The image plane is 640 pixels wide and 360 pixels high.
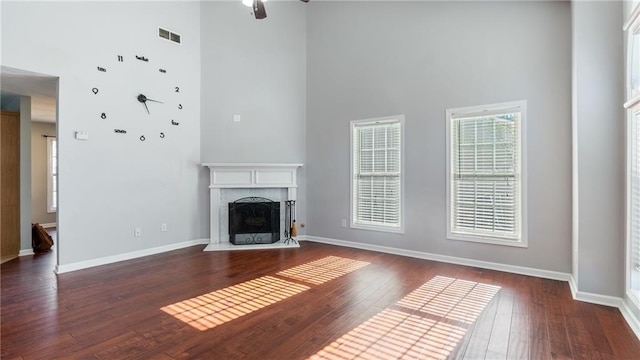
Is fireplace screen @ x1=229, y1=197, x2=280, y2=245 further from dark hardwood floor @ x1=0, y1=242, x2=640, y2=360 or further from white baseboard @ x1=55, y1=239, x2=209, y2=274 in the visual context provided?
dark hardwood floor @ x1=0, y1=242, x2=640, y2=360

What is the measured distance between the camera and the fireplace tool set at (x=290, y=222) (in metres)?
5.60

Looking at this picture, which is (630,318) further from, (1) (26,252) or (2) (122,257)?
(1) (26,252)

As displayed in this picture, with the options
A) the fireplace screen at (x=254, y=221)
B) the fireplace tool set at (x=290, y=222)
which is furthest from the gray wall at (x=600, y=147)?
the fireplace screen at (x=254, y=221)

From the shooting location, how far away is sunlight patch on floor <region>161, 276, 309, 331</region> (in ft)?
8.57

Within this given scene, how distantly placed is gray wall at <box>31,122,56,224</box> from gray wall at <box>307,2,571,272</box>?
257 inches

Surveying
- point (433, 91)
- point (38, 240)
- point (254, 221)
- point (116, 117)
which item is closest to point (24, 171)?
point (38, 240)

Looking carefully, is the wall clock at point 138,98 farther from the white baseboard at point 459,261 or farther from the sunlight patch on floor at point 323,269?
the white baseboard at point 459,261

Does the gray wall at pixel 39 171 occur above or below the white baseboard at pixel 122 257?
above

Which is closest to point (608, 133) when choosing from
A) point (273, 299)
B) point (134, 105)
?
point (273, 299)

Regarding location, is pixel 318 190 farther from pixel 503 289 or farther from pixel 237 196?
pixel 503 289

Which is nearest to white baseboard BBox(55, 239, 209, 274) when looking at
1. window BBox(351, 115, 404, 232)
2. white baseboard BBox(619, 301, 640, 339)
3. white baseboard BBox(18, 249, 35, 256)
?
white baseboard BBox(18, 249, 35, 256)

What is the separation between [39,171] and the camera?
7.22 m

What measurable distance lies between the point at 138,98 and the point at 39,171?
4.80 meters

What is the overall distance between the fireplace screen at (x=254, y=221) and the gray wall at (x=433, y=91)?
0.72 m
